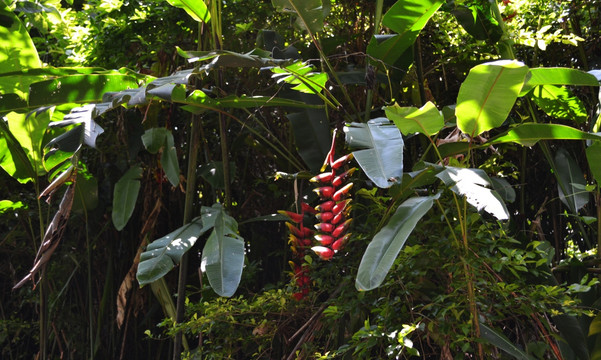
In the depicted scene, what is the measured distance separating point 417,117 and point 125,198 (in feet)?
4.69

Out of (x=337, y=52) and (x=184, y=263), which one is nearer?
(x=184, y=263)

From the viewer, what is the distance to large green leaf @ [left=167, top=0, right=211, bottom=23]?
2447 mm

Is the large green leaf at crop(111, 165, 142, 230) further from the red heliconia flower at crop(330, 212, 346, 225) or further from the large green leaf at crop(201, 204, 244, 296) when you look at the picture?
the red heliconia flower at crop(330, 212, 346, 225)

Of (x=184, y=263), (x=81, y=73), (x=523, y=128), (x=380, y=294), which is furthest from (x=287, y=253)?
(x=523, y=128)

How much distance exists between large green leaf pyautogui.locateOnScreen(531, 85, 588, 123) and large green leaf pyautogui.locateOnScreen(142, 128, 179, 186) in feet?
4.44

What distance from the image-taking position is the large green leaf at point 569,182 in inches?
94.4

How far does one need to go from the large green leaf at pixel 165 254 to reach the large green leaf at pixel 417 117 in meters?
0.85

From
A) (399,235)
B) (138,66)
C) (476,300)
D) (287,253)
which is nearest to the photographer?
(399,235)

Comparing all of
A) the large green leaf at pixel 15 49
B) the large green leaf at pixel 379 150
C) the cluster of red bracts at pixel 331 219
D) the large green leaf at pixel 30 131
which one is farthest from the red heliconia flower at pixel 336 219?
the large green leaf at pixel 15 49

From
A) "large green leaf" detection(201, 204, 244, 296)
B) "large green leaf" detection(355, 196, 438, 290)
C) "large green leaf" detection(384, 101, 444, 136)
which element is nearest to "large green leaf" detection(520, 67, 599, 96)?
"large green leaf" detection(384, 101, 444, 136)

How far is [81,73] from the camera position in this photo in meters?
2.38

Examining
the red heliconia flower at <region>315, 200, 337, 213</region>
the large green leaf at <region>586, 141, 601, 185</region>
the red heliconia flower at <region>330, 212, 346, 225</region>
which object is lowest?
the red heliconia flower at <region>330, 212, 346, 225</region>

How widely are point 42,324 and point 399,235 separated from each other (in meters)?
1.78

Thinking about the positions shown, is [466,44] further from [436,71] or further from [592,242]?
[592,242]
